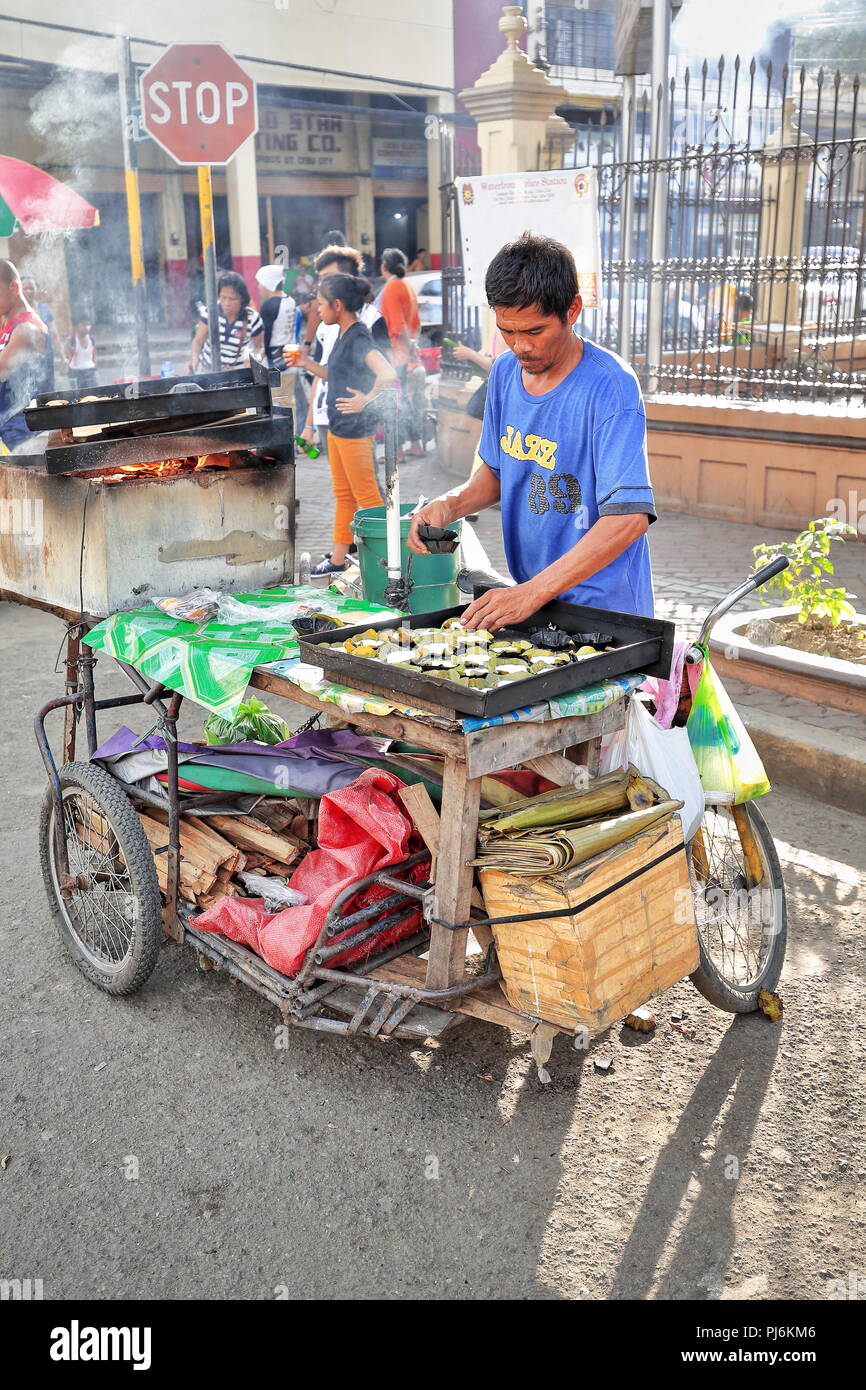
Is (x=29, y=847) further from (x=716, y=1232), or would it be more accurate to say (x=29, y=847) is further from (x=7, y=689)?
(x=716, y=1232)

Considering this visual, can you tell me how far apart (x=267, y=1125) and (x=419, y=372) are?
36.8 feet

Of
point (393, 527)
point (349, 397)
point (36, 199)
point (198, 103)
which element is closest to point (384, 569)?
point (393, 527)

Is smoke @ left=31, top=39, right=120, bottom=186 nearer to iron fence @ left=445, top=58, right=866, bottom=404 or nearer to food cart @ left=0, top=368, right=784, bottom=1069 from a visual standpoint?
iron fence @ left=445, top=58, right=866, bottom=404

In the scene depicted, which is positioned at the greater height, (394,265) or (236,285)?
(394,265)

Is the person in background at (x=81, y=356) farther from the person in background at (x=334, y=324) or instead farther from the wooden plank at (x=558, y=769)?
the wooden plank at (x=558, y=769)

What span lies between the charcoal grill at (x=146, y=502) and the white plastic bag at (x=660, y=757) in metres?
1.44

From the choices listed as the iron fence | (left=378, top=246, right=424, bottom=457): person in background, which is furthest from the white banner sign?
(left=378, top=246, right=424, bottom=457): person in background

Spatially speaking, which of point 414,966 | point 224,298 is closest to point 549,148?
point 224,298

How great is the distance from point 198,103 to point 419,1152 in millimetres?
6547

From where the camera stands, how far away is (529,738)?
2.85m

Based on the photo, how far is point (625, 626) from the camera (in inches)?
123

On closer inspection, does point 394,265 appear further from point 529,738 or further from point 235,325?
point 529,738

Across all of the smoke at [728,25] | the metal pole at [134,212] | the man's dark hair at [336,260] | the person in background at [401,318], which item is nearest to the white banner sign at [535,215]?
the man's dark hair at [336,260]

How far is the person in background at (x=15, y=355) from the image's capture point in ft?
24.8
